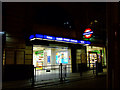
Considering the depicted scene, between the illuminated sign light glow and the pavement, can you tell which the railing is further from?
the illuminated sign light glow

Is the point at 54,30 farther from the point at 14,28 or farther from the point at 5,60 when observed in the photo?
the point at 5,60

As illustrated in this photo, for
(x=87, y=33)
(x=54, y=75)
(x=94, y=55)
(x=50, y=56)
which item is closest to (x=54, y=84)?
(x=54, y=75)

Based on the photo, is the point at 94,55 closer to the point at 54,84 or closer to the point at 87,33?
the point at 87,33

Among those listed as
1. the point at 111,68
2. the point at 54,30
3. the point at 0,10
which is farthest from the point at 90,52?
the point at 111,68

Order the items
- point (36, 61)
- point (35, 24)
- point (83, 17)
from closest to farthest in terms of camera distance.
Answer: point (35, 24) < point (36, 61) < point (83, 17)

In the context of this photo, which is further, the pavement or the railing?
the railing

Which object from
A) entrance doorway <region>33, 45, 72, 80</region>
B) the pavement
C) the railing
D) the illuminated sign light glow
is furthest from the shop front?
the pavement

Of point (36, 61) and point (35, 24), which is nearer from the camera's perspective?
point (35, 24)

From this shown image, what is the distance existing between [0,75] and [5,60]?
4.24 feet

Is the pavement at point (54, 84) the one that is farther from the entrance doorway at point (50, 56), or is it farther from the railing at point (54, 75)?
the entrance doorway at point (50, 56)

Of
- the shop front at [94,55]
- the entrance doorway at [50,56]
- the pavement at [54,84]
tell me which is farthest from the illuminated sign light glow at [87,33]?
the pavement at [54,84]

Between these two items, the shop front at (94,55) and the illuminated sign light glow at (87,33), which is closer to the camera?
the illuminated sign light glow at (87,33)

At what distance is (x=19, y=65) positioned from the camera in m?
11.7

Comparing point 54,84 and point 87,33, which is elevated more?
point 87,33
